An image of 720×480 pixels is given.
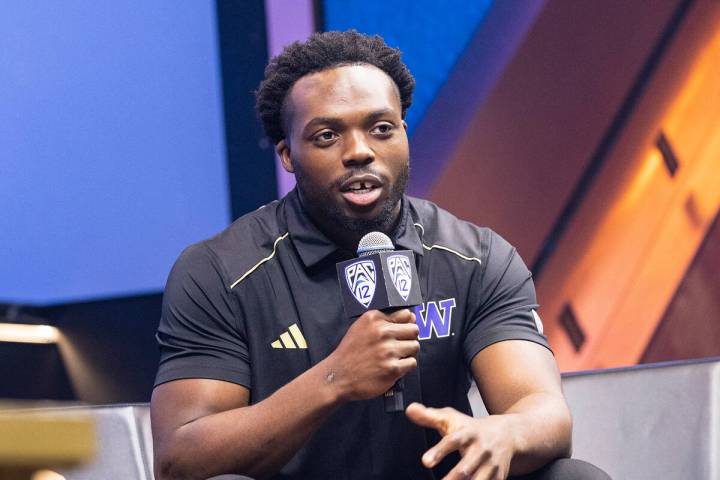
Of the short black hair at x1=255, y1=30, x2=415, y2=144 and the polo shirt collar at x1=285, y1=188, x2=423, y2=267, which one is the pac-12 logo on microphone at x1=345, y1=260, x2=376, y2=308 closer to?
the polo shirt collar at x1=285, y1=188, x2=423, y2=267

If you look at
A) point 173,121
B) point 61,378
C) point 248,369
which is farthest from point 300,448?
point 173,121

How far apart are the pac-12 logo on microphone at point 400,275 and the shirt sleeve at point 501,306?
48cm

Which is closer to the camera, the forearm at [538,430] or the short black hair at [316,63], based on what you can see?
the forearm at [538,430]

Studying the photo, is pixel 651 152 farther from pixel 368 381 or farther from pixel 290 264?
pixel 368 381

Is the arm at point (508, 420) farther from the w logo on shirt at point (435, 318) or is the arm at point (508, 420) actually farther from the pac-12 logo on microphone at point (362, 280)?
the pac-12 logo on microphone at point (362, 280)

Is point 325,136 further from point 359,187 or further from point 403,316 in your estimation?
point 403,316

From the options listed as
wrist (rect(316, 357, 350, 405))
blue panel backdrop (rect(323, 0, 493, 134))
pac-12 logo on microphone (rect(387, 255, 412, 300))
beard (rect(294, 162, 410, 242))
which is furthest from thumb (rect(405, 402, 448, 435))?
blue panel backdrop (rect(323, 0, 493, 134))

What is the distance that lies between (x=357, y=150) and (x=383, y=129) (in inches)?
3.6

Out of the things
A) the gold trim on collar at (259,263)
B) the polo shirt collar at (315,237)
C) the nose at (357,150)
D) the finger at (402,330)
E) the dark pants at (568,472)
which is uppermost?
the nose at (357,150)

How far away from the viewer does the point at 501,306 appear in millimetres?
2043

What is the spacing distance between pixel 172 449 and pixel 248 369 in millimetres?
214

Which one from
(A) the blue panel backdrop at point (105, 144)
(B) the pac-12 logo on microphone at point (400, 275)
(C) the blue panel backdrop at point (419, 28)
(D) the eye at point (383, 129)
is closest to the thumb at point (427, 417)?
(B) the pac-12 logo on microphone at point (400, 275)

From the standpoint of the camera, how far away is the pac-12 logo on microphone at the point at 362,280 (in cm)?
153

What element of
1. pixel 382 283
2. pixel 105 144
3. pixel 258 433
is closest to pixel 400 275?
pixel 382 283
